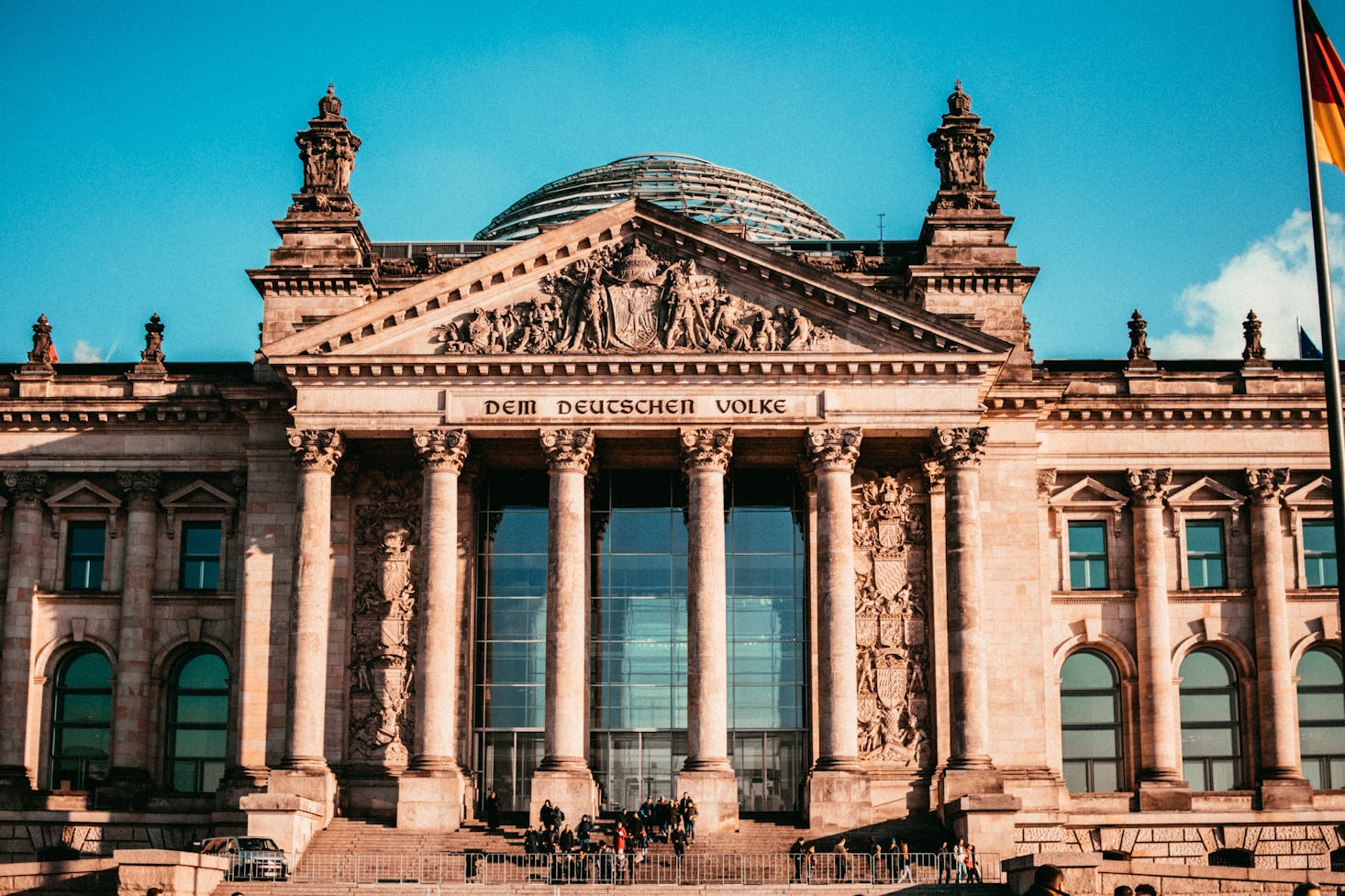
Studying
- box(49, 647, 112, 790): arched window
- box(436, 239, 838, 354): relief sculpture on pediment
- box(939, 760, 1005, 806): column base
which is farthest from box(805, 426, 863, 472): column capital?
box(49, 647, 112, 790): arched window

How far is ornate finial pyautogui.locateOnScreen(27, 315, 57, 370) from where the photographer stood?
63.0 m

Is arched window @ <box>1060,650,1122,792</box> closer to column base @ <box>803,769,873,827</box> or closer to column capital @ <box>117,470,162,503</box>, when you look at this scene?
column base @ <box>803,769,873,827</box>

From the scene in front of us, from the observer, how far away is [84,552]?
62.4 m

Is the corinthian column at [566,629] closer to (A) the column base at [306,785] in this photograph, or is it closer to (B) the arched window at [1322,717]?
(A) the column base at [306,785]

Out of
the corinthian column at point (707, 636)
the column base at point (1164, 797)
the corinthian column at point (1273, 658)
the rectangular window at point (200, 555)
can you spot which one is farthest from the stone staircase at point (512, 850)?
the corinthian column at point (1273, 658)

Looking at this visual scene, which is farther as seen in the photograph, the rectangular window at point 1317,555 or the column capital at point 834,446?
the rectangular window at point 1317,555

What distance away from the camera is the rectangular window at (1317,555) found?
62188 millimetres

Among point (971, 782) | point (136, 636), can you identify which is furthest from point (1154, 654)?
point (136, 636)

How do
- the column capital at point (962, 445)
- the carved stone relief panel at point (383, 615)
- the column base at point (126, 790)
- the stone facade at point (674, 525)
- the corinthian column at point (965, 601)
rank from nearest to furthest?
the corinthian column at point (965, 601)
the stone facade at point (674, 525)
the column capital at point (962, 445)
the carved stone relief panel at point (383, 615)
the column base at point (126, 790)

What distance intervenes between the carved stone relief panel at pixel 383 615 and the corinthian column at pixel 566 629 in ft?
17.2

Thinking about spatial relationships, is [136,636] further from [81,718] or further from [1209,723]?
[1209,723]

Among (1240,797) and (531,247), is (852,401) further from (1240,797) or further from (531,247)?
(1240,797)

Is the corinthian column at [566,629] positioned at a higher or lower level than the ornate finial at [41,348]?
lower

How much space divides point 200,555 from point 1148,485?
105ft
